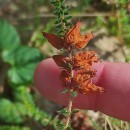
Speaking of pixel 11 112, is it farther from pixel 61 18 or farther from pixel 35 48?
pixel 61 18

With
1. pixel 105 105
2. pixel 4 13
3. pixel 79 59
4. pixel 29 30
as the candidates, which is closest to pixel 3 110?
pixel 29 30

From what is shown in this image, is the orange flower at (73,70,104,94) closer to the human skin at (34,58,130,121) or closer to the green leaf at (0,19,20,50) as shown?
the human skin at (34,58,130,121)

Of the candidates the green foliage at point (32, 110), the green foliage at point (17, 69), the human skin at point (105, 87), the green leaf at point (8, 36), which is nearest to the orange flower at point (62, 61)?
the human skin at point (105, 87)

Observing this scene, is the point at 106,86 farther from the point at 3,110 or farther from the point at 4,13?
the point at 4,13

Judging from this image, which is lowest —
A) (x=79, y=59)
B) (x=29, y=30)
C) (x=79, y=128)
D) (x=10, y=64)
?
(x=79, y=128)

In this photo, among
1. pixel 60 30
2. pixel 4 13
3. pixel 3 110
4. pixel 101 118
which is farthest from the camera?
pixel 4 13

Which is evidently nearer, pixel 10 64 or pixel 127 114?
pixel 127 114

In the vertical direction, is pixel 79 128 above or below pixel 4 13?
below

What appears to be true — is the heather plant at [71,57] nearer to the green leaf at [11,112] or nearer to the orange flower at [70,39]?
the orange flower at [70,39]
